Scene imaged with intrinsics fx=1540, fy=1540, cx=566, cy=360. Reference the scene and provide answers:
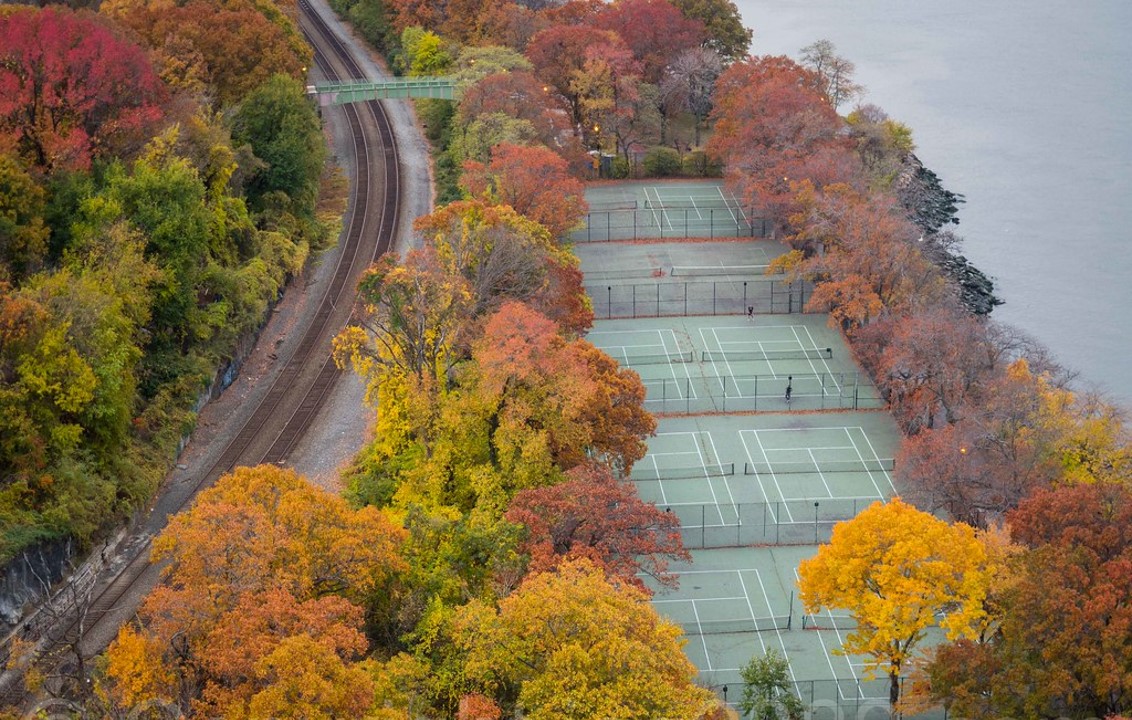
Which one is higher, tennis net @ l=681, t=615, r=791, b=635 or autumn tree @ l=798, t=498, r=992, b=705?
autumn tree @ l=798, t=498, r=992, b=705

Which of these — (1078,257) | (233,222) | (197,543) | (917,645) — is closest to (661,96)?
(1078,257)

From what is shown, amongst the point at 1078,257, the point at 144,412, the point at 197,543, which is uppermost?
the point at 197,543

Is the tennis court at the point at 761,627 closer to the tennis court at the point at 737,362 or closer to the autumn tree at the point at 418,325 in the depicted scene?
the autumn tree at the point at 418,325

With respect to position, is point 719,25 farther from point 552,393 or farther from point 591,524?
point 591,524

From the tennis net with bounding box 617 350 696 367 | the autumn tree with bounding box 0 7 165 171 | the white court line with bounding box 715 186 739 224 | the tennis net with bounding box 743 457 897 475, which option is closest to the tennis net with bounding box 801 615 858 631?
the tennis net with bounding box 743 457 897 475

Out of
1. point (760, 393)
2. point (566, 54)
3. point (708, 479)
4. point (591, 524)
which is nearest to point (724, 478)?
point (708, 479)

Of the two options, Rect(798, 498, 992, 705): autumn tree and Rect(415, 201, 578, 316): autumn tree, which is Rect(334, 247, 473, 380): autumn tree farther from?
Rect(798, 498, 992, 705): autumn tree

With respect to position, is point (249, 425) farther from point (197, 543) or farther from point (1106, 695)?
point (1106, 695)
